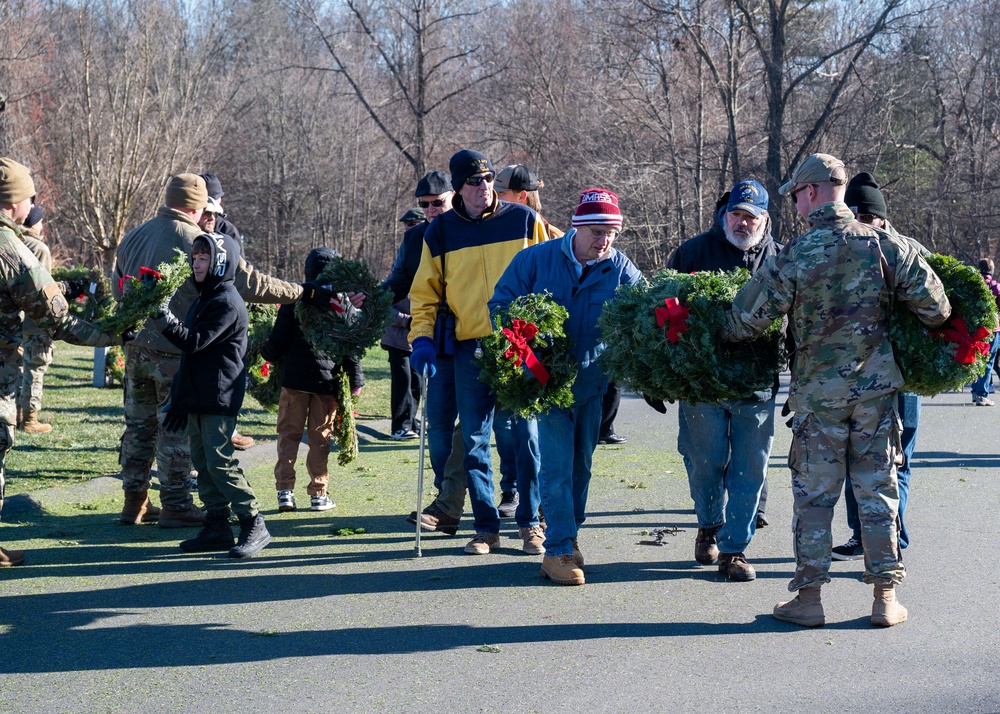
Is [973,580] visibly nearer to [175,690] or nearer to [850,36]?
[175,690]

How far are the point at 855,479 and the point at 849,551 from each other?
152cm

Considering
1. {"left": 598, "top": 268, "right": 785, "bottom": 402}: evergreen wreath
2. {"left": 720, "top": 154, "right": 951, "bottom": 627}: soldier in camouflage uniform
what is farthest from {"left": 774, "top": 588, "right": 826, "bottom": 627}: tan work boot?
{"left": 598, "top": 268, "right": 785, "bottom": 402}: evergreen wreath

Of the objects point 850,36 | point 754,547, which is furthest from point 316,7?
point 754,547

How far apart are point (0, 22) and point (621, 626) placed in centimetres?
1783

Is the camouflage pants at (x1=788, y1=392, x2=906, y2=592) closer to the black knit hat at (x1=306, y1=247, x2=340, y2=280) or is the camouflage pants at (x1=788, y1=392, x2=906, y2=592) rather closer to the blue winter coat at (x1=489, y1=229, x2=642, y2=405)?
the blue winter coat at (x1=489, y1=229, x2=642, y2=405)

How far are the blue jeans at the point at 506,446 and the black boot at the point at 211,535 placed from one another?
188 centimetres

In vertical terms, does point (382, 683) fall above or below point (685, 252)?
below

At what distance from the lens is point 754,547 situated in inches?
278

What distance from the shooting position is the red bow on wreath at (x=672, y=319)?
5.73 m

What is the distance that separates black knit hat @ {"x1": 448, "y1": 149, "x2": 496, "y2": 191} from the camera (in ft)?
22.5

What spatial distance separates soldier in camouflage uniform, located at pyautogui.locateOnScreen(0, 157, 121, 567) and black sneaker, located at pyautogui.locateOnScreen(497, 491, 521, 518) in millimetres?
3098

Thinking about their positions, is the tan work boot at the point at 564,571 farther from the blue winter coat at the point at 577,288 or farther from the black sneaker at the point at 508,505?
the black sneaker at the point at 508,505

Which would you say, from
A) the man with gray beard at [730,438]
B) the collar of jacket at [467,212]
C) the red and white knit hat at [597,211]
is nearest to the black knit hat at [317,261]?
the collar of jacket at [467,212]

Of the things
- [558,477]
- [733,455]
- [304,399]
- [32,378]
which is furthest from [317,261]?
[32,378]
